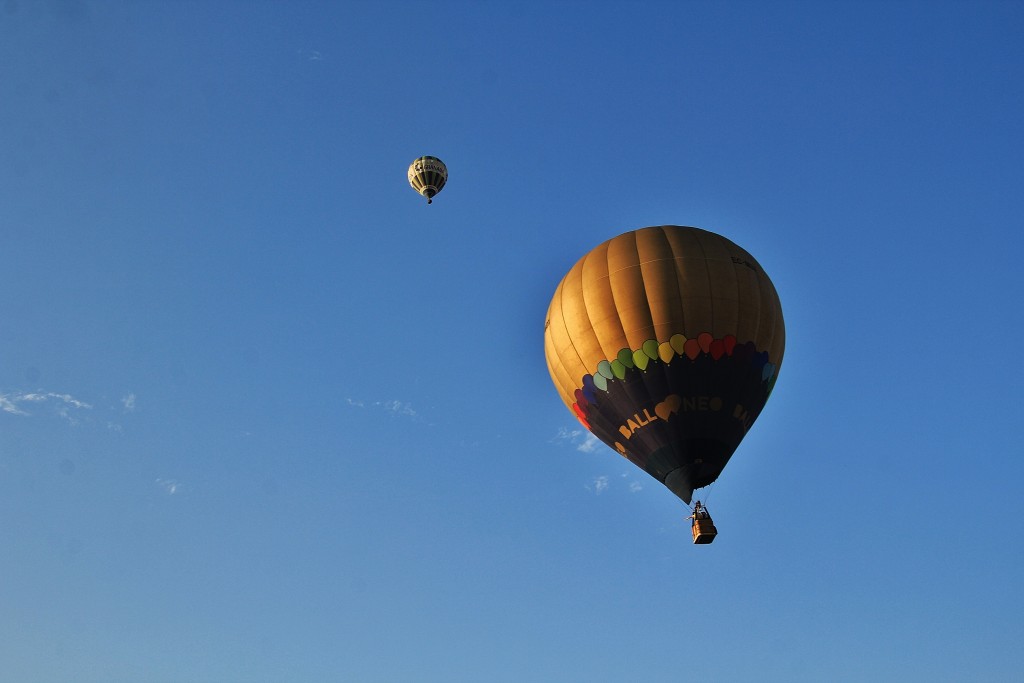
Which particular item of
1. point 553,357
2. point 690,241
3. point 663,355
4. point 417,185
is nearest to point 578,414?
point 553,357

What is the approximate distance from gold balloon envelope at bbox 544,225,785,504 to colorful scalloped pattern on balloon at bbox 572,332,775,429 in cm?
3

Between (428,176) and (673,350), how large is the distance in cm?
1853

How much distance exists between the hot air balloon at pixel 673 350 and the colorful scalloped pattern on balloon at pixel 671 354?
31 millimetres

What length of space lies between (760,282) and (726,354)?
9.94 feet

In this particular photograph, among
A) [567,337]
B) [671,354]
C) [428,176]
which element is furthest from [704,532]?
[428,176]

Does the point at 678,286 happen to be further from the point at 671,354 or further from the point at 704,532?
the point at 704,532

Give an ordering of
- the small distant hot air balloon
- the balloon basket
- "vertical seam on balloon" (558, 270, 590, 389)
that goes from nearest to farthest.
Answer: the balloon basket → "vertical seam on balloon" (558, 270, 590, 389) → the small distant hot air balloon

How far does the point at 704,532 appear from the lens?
102ft

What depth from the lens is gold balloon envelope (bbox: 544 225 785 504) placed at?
3138 centimetres

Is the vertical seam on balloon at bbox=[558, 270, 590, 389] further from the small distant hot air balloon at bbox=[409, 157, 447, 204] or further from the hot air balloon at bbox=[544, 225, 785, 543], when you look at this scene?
the small distant hot air balloon at bbox=[409, 157, 447, 204]

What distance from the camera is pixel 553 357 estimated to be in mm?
33969

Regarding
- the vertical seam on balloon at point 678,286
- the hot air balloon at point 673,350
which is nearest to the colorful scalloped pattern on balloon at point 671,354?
the hot air balloon at point 673,350

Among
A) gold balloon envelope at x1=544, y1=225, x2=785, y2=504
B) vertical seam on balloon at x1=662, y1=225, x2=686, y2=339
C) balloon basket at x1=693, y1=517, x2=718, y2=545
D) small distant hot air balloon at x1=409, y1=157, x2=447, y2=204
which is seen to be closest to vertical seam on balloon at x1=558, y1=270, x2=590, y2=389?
gold balloon envelope at x1=544, y1=225, x2=785, y2=504

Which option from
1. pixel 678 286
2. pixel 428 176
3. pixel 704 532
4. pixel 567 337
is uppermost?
pixel 428 176
